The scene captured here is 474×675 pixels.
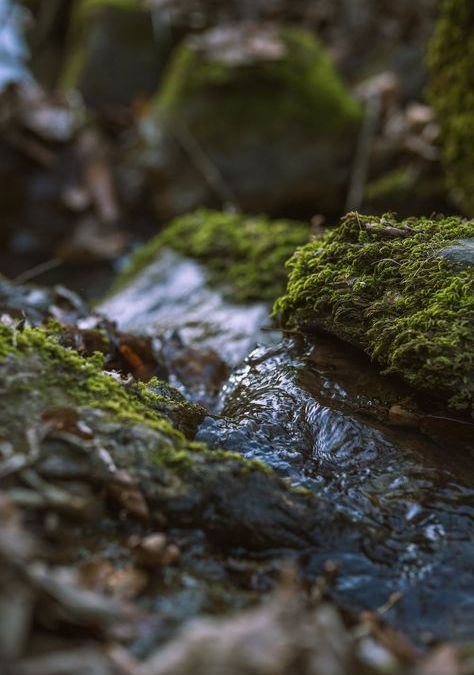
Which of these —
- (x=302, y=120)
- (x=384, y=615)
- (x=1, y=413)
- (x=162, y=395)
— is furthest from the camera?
(x=302, y=120)

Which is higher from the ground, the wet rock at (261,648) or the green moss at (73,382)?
the green moss at (73,382)

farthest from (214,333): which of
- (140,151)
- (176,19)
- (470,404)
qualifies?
(176,19)

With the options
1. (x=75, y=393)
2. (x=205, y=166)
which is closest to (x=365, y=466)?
(x=75, y=393)

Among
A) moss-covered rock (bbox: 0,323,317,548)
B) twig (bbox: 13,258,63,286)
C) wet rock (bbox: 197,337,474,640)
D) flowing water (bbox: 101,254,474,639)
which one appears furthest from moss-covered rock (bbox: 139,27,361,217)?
moss-covered rock (bbox: 0,323,317,548)

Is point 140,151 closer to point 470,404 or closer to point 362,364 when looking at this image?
point 362,364

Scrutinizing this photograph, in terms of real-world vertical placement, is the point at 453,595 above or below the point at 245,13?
below

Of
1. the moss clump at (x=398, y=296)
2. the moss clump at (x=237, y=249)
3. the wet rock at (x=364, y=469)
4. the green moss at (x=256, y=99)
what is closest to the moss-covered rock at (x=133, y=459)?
the wet rock at (x=364, y=469)

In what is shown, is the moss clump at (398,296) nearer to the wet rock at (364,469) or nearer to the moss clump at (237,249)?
the wet rock at (364,469)

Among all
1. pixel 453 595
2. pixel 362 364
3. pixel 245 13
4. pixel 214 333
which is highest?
pixel 245 13
